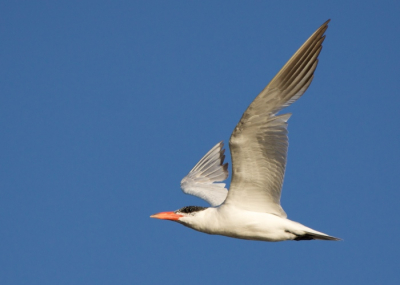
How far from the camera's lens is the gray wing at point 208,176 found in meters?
14.7

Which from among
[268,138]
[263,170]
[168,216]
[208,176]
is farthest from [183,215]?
[208,176]

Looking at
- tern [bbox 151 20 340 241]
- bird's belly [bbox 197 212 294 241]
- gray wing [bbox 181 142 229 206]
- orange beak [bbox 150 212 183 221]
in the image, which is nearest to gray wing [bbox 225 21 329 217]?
tern [bbox 151 20 340 241]

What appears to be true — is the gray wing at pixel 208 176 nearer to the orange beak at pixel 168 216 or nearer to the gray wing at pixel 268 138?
the orange beak at pixel 168 216

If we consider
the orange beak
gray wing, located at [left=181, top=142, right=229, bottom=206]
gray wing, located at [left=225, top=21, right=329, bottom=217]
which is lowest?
the orange beak

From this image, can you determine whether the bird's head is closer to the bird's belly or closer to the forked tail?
the bird's belly

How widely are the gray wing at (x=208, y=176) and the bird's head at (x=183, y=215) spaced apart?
3.39m

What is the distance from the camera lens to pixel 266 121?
9.62m

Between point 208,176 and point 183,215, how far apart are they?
14.9ft

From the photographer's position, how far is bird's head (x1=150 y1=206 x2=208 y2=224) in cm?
1089

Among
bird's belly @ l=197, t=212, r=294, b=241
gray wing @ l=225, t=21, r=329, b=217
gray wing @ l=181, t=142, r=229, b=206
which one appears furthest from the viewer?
gray wing @ l=181, t=142, r=229, b=206

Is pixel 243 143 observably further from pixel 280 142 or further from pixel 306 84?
pixel 306 84

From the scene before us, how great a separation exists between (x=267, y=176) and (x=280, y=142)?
857 mm

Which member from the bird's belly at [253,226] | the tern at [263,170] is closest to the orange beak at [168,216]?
the tern at [263,170]

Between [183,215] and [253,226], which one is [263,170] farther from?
[183,215]
